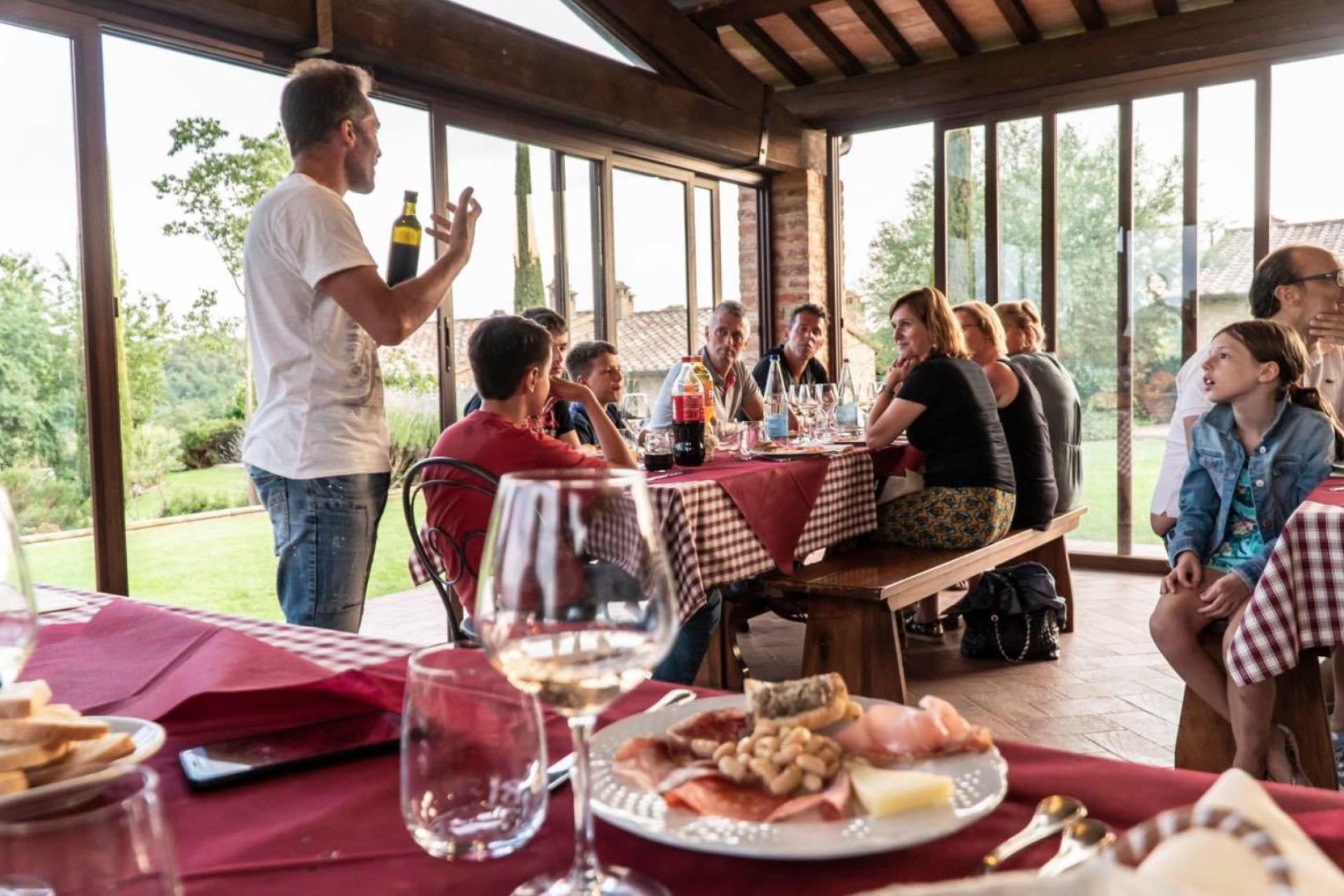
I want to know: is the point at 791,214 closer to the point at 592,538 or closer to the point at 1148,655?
the point at 1148,655

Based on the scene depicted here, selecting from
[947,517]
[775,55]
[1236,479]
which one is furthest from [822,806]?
[775,55]

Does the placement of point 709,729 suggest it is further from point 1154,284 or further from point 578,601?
point 1154,284

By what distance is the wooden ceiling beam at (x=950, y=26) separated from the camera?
561 cm

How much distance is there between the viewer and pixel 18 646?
0.60 meters

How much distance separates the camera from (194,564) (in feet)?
12.0

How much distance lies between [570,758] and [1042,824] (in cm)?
28

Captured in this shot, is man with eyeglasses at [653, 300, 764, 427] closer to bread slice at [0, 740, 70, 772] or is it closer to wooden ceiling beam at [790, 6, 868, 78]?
wooden ceiling beam at [790, 6, 868, 78]

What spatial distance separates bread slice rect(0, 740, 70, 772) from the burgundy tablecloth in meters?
0.08

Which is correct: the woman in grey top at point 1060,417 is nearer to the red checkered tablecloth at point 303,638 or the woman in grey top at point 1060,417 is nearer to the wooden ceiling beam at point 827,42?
the wooden ceiling beam at point 827,42

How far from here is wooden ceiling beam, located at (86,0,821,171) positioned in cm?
344

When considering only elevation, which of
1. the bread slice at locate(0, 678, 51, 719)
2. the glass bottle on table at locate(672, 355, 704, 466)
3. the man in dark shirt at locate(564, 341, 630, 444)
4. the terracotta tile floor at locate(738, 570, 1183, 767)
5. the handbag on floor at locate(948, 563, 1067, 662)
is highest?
the man in dark shirt at locate(564, 341, 630, 444)

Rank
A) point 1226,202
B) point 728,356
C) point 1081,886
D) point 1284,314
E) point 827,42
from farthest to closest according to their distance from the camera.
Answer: point 827,42 → point 1226,202 → point 728,356 → point 1284,314 → point 1081,886

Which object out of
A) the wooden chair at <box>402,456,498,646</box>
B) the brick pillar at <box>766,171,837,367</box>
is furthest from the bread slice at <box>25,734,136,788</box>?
the brick pillar at <box>766,171,837,367</box>

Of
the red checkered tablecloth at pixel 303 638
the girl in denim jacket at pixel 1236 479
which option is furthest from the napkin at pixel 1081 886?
the girl in denim jacket at pixel 1236 479
